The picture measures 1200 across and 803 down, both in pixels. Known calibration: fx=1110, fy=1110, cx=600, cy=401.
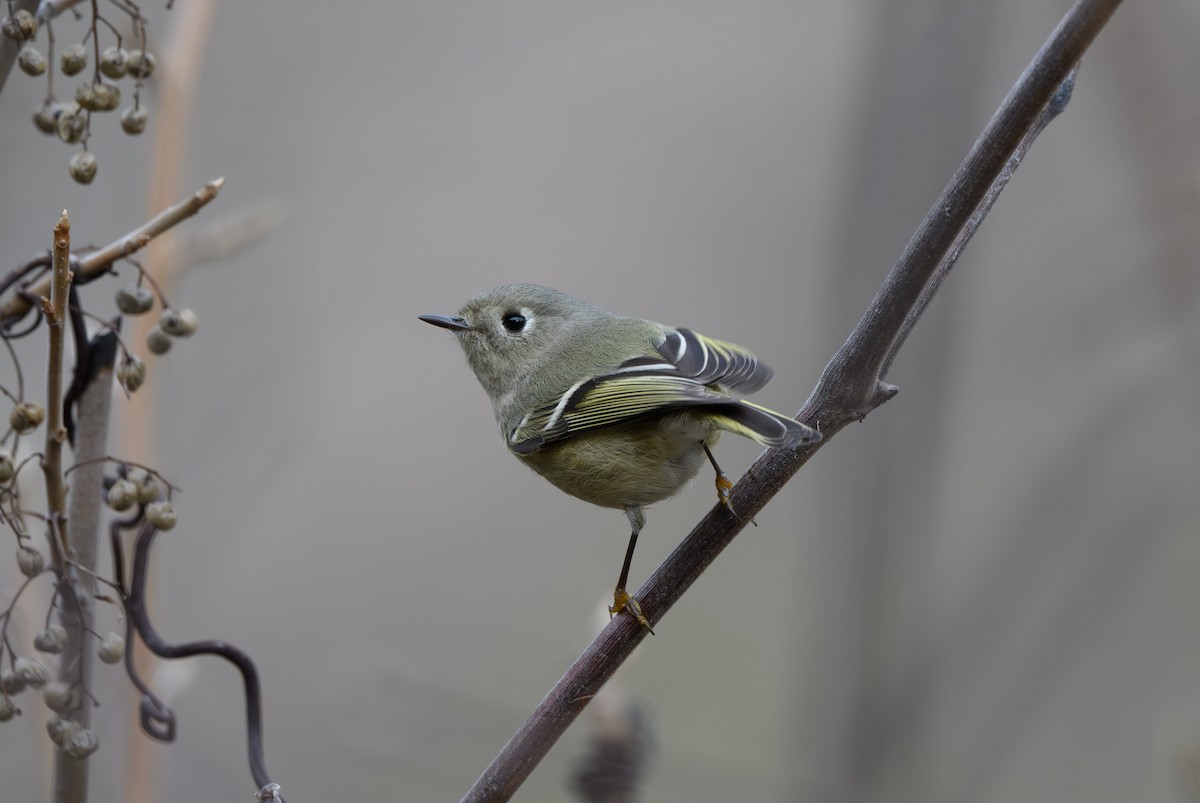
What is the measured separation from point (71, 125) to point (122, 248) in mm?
169

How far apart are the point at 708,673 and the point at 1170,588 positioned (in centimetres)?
140

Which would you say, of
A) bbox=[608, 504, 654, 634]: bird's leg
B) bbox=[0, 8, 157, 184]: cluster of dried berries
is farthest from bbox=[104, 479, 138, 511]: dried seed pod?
bbox=[608, 504, 654, 634]: bird's leg

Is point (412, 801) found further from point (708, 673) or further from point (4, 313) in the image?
point (4, 313)

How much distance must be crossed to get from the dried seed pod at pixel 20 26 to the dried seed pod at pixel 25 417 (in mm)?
294

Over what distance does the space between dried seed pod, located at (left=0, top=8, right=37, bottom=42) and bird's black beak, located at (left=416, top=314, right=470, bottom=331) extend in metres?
1.05

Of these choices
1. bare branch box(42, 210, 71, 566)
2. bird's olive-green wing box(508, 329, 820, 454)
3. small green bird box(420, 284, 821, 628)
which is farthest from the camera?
small green bird box(420, 284, 821, 628)

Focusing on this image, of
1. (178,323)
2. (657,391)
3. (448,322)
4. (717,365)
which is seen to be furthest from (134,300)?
(448,322)

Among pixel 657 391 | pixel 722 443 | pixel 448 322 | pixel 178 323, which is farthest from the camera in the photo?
pixel 722 443

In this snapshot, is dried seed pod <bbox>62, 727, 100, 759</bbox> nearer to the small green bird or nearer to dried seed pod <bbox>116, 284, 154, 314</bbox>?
dried seed pod <bbox>116, 284, 154, 314</bbox>

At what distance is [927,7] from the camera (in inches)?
85.3

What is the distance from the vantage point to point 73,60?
38.8 inches

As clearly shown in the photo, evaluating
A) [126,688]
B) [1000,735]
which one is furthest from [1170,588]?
[126,688]

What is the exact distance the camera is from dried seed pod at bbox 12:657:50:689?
916mm

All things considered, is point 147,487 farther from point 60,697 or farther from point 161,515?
point 60,697
